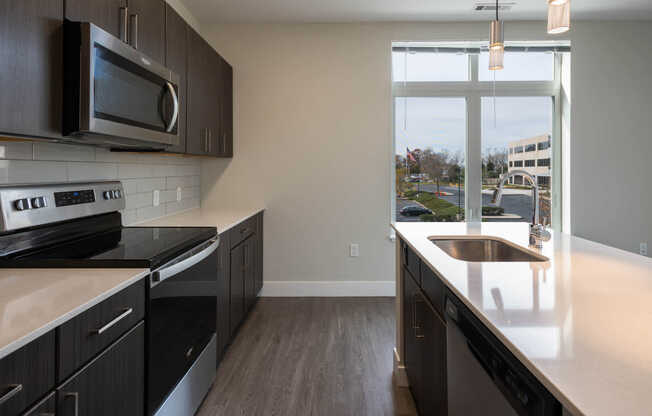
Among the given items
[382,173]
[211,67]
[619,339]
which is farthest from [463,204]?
[619,339]

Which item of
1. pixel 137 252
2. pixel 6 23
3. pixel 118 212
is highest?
pixel 6 23

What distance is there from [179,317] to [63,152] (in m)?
0.97

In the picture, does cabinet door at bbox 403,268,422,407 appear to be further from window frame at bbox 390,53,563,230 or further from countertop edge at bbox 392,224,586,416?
window frame at bbox 390,53,563,230

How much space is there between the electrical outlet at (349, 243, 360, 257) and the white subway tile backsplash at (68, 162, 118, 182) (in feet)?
7.11

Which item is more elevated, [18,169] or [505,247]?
[18,169]

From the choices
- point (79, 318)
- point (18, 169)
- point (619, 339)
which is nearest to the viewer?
point (619, 339)

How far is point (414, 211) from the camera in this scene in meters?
4.04

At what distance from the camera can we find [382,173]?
12.6ft

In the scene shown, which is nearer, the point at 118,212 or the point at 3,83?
the point at 3,83

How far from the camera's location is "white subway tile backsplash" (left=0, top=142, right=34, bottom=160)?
1.59m

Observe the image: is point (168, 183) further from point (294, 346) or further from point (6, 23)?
point (6, 23)

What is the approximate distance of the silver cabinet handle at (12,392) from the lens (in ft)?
2.50

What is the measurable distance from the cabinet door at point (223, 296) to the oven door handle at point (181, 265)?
0.99ft

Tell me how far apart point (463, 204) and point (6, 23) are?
12.0 feet
